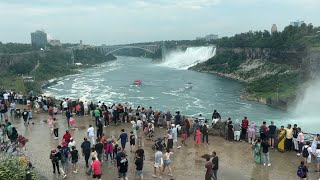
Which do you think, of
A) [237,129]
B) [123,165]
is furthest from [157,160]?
[237,129]

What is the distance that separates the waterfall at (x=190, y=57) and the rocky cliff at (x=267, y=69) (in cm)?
1051

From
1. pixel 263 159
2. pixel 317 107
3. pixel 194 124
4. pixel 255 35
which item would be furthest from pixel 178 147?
pixel 255 35

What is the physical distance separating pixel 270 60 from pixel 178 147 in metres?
78.4

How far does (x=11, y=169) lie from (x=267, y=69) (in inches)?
3027

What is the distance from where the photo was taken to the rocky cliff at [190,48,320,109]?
56.8 metres

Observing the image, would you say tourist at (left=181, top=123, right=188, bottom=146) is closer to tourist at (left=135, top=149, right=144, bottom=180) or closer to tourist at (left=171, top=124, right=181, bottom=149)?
tourist at (left=171, top=124, right=181, bottom=149)

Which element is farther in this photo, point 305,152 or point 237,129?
point 237,129

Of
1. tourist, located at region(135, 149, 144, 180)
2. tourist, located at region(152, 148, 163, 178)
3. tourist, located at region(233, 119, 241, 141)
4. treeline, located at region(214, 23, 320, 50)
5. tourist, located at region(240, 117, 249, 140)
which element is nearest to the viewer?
tourist, located at region(135, 149, 144, 180)

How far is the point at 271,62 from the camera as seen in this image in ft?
285

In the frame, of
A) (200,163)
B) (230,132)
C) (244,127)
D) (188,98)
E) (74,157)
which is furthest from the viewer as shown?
(188,98)

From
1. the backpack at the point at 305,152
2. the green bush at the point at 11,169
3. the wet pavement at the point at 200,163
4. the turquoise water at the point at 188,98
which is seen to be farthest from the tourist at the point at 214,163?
the turquoise water at the point at 188,98

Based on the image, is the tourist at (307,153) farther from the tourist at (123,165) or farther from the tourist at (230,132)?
the tourist at (123,165)

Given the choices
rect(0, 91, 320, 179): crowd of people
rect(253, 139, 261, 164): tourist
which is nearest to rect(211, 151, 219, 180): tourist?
rect(0, 91, 320, 179): crowd of people

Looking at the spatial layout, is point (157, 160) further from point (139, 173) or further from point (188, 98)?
point (188, 98)
